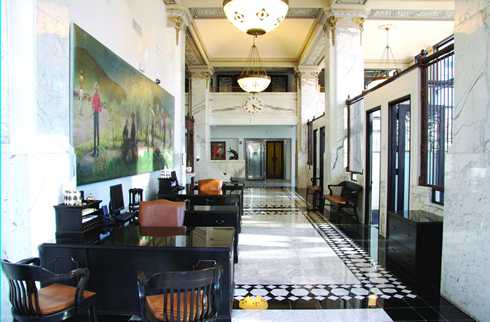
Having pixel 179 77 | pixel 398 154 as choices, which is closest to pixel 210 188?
pixel 179 77

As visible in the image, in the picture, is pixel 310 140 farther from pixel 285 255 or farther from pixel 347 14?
pixel 285 255

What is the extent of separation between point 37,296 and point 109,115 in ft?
9.66

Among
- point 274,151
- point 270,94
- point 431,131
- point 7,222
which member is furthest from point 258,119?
point 7,222

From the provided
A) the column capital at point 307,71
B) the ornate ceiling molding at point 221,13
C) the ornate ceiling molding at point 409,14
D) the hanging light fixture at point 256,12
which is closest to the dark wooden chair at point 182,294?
the hanging light fixture at point 256,12

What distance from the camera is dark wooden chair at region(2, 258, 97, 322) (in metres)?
2.30

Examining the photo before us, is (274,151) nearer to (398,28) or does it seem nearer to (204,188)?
(398,28)

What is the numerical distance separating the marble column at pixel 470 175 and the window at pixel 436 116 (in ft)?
3.97

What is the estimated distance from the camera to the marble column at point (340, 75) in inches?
360

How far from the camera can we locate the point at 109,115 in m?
4.90

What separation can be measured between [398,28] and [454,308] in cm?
977

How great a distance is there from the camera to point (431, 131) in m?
5.41

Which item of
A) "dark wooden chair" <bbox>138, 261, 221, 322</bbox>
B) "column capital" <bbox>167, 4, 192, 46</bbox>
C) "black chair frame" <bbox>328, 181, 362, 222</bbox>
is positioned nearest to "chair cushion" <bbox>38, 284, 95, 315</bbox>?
"dark wooden chair" <bbox>138, 261, 221, 322</bbox>

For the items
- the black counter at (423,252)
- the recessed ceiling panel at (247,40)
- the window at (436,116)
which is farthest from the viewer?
the recessed ceiling panel at (247,40)

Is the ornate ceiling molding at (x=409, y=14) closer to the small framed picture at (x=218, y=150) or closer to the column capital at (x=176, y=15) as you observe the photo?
the column capital at (x=176, y=15)
